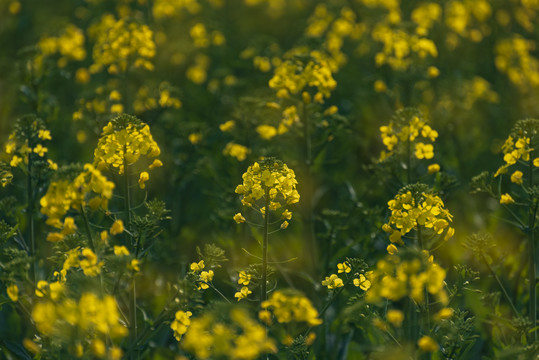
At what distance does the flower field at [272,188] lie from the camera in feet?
11.4

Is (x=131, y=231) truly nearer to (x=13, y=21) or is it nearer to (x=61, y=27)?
(x=61, y=27)

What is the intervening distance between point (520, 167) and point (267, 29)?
523cm

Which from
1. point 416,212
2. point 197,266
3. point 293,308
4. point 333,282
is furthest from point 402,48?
point 293,308

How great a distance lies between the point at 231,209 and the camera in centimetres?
555

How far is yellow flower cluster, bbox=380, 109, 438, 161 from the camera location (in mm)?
4688

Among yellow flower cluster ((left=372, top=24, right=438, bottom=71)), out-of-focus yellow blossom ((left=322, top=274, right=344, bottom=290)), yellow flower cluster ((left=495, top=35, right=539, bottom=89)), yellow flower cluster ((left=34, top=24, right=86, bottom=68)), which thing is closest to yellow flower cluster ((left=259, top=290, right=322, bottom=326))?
out-of-focus yellow blossom ((left=322, top=274, right=344, bottom=290))

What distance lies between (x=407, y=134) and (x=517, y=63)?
418 centimetres

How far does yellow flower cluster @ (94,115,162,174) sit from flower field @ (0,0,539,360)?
0.01 metres

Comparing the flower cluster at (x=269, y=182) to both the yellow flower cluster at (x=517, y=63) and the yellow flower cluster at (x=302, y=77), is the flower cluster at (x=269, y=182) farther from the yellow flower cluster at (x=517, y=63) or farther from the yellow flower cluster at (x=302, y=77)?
the yellow flower cluster at (x=517, y=63)

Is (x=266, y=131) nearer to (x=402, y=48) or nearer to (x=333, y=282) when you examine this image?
(x=402, y=48)

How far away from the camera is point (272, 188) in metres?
3.82

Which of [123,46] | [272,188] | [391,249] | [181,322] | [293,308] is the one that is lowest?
[181,322]

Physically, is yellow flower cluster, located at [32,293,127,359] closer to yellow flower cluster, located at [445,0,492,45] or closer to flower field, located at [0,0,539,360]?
flower field, located at [0,0,539,360]

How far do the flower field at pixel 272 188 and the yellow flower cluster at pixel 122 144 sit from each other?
1cm
